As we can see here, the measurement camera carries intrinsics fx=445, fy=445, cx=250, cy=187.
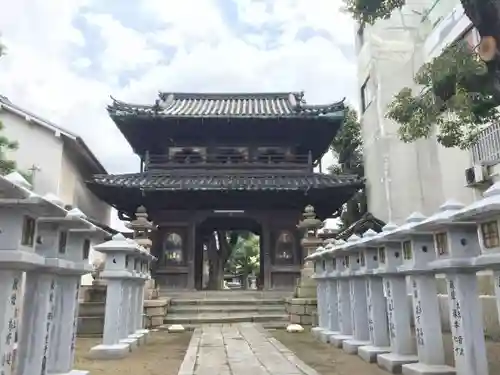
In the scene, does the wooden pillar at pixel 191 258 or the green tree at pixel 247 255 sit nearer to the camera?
the wooden pillar at pixel 191 258

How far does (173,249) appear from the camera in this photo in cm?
1520

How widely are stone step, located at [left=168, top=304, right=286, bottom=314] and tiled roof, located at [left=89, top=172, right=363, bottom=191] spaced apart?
369cm

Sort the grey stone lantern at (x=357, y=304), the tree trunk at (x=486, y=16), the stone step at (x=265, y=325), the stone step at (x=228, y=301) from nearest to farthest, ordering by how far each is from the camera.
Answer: the tree trunk at (x=486, y=16) → the grey stone lantern at (x=357, y=304) → the stone step at (x=265, y=325) → the stone step at (x=228, y=301)

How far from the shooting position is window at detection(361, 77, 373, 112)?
1869 centimetres

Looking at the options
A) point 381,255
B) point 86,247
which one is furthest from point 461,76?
point 86,247

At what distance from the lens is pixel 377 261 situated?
6.75 metres

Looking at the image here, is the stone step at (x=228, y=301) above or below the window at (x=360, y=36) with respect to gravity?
below

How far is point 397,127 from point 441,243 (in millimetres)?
13274

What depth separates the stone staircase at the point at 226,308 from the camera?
11.9m

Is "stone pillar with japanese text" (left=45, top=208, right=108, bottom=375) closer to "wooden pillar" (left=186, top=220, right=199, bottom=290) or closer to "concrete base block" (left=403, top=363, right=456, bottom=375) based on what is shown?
"concrete base block" (left=403, top=363, right=456, bottom=375)

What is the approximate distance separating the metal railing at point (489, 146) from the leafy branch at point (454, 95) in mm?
3660

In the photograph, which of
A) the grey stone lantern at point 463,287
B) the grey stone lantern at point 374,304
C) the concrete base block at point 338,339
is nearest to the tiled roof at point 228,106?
the concrete base block at point 338,339

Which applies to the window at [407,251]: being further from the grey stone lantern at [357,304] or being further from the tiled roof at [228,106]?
the tiled roof at [228,106]

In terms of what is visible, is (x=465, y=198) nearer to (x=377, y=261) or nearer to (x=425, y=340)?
(x=377, y=261)
